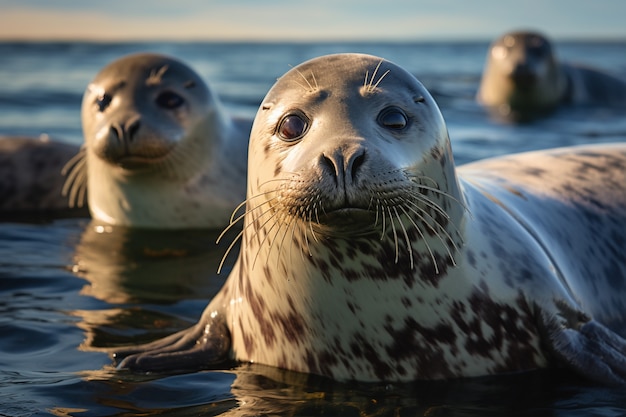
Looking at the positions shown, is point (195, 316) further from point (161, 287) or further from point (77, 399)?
point (77, 399)

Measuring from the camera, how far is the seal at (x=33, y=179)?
7910mm

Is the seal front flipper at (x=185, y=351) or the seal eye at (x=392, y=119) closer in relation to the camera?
the seal eye at (x=392, y=119)

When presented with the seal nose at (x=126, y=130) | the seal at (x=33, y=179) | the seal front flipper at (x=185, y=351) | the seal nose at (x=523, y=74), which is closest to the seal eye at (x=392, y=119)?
the seal front flipper at (x=185, y=351)

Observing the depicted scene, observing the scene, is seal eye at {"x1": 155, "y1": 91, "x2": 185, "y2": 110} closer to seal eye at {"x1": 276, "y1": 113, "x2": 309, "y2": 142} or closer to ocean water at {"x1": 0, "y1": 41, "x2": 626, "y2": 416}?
ocean water at {"x1": 0, "y1": 41, "x2": 626, "y2": 416}

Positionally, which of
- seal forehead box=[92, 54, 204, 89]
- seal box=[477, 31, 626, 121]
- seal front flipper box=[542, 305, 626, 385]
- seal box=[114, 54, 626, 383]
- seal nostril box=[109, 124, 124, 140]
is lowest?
seal front flipper box=[542, 305, 626, 385]

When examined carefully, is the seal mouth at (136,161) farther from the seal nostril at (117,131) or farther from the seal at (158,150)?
the seal nostril at (117,131)

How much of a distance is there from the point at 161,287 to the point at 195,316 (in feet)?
1.88

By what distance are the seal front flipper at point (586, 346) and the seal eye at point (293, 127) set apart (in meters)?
1.03

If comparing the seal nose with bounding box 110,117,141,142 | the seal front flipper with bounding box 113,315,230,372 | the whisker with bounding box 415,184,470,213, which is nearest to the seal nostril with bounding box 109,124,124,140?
the seal nose with bounding box 110,117,141,142

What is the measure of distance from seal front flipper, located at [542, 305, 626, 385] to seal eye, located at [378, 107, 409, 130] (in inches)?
32.2

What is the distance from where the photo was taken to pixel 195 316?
4.96 m

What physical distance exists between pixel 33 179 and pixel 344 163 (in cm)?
538

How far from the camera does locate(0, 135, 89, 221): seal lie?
791 centimetres

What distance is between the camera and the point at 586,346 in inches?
151
